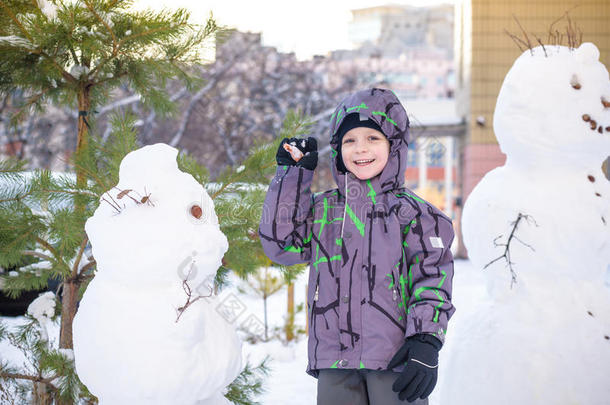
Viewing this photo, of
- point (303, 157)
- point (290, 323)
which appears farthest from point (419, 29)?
point (303, 157)

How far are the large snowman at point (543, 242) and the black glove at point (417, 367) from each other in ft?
3.44

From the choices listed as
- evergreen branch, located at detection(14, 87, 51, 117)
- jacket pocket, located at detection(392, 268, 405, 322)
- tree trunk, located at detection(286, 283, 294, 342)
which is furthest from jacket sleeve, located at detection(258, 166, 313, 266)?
tree trunk, located at detection(286, 283, 294, 342)

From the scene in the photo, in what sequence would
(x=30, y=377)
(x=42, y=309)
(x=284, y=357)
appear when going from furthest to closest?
(x=284, y=357), (x=42, y=309), (x=30, y=377)

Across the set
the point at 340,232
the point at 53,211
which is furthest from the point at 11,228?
the point at 340,232

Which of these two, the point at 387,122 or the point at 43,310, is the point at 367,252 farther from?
the point at 43,310

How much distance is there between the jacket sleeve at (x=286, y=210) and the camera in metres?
1.72

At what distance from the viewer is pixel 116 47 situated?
2.11 metres

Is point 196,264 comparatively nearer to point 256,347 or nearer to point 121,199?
point 121,199

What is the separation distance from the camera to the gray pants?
167cm

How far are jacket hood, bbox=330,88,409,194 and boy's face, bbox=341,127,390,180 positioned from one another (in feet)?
0.07

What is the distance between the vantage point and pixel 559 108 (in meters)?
2.57

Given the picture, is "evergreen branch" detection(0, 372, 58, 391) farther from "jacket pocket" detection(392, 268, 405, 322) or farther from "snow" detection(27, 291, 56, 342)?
"jacket pocket" detection(392, 268, 405, 322)

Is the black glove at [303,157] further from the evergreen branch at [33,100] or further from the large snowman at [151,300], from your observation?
the evergreen branch at [33,100]

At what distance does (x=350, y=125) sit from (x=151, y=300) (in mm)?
854
